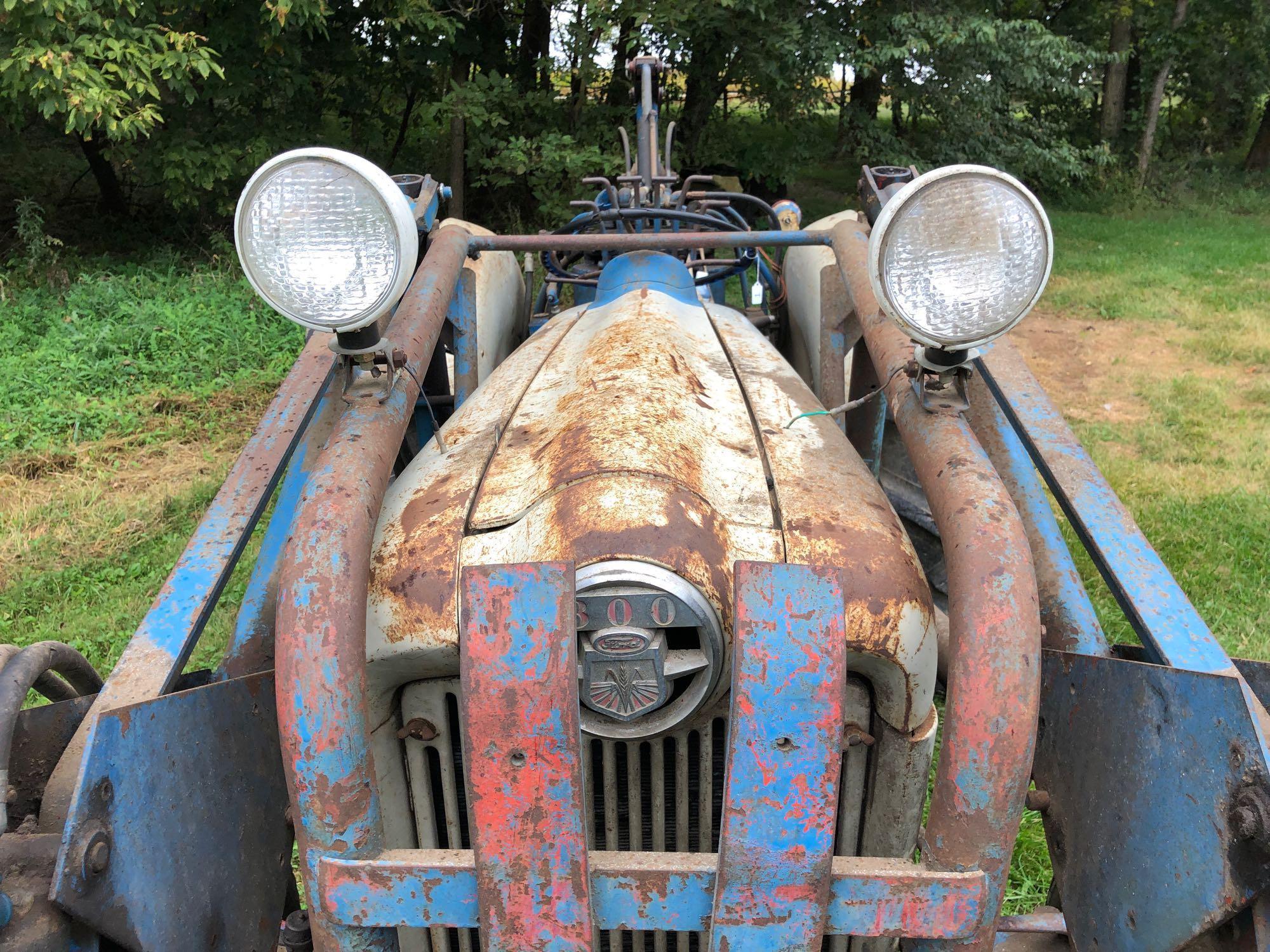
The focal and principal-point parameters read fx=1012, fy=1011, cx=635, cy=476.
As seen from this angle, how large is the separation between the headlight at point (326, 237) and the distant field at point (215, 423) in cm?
204

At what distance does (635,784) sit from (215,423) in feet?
14.4

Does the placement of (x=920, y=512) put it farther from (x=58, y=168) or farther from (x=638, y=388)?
(x=58, y=168)

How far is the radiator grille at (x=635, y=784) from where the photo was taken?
158 centimetres

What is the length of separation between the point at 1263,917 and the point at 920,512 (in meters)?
1.71

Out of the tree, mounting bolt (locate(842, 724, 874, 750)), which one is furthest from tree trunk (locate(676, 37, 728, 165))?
mounting bolt (locate(842, 724, 874, 750))

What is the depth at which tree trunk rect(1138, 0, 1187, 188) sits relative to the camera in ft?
40.6

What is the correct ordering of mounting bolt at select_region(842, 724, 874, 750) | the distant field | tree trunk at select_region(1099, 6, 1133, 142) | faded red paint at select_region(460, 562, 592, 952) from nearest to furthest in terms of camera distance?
faded red paint at select_region(460, 562, 592, 952)
mounting bolt at select_region(842, 724, 874, 750)
the distant field
tree trunk at select_region(1099, 6, 1133, 142)

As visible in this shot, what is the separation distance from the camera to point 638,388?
6.10 ft

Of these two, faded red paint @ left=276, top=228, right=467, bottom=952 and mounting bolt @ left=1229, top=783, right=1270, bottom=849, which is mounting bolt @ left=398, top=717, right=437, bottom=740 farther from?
mounting bolt @ left=1229, top=783, right=1270, bottom=849

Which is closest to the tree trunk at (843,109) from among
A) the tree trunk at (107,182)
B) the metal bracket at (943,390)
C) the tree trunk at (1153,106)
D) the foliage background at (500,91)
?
the foliage background at (500,91)

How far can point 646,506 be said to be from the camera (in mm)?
1477

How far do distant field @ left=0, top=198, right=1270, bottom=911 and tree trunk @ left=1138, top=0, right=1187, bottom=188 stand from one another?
16.4 feet

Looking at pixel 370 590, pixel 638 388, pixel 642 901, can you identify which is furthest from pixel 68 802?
pixel 638 388

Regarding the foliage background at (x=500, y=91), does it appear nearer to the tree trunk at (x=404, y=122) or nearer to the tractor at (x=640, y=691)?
the tree trunk at (x=404, y=122)
